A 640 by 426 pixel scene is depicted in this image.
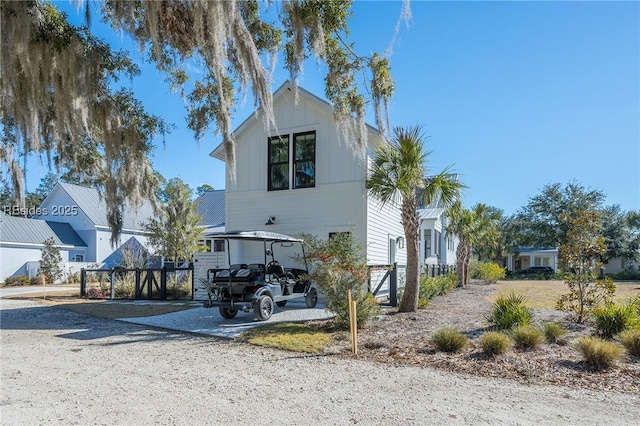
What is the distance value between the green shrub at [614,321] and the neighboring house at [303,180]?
621 cm

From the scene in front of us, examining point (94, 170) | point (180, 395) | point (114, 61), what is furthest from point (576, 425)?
point (94, 170)

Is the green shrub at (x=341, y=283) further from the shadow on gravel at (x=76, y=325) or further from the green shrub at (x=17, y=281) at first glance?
the green shrub at (x=17, y=281)

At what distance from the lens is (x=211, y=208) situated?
30.2 meters

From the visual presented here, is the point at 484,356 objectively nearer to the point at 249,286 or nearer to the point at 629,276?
the point at 249,286

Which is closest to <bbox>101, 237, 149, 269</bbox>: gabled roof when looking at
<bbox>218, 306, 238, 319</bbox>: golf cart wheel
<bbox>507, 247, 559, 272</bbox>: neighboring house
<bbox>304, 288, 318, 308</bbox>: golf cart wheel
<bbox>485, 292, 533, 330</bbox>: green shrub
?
<bbox>304, 288, 318, 308</bbox>: golf cart wheel

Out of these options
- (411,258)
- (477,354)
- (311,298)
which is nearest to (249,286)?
(311,298)

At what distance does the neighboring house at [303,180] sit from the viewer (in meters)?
13.3

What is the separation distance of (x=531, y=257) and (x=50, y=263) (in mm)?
47967

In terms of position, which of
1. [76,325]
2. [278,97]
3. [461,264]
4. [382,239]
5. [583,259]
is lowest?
[76,325]

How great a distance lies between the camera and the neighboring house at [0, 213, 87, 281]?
25938 mm

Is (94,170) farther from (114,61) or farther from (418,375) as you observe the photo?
(418,375)

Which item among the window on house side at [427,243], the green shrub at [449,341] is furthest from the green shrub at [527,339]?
the window on house side at [427,243]

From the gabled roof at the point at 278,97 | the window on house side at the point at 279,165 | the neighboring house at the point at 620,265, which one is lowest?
the neighboring house at the point at 620,265

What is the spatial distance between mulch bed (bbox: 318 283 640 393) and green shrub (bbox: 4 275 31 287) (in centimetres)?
2437
